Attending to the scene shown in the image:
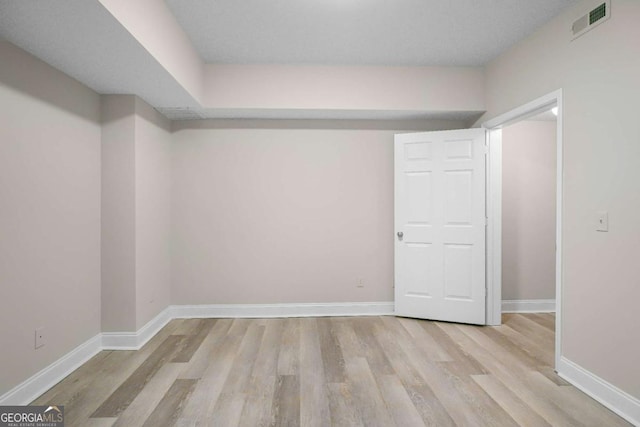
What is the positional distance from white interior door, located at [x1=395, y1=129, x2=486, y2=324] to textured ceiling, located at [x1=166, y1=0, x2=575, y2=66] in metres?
0.89

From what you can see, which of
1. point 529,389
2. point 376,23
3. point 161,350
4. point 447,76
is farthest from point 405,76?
point 161,350

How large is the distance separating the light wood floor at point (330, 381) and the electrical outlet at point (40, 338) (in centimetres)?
32

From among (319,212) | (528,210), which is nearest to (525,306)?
(528,210)

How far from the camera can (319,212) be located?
4.21 m

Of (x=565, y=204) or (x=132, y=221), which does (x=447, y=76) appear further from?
(x=132, y=221)

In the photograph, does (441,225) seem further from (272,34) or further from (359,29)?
(272,34)

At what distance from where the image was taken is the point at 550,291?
4.36 m

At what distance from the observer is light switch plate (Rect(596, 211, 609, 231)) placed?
2281 millimetres

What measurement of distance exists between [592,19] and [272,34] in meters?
2.28

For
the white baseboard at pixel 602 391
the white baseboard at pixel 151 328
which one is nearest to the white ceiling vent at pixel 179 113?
the white baseboard at pixel 151 328

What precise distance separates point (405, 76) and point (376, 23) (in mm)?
1026

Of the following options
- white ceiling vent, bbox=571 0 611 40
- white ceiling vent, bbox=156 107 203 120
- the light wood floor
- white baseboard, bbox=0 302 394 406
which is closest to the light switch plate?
the light wood floor

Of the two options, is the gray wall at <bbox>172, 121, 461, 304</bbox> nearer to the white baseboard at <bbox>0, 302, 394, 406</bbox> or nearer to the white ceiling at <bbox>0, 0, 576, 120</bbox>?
the white baseboard at <bbox>0, 302, 394, 406</bbox>

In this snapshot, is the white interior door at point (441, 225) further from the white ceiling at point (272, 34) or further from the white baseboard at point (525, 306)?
the white ceiling at point (272, 34)
